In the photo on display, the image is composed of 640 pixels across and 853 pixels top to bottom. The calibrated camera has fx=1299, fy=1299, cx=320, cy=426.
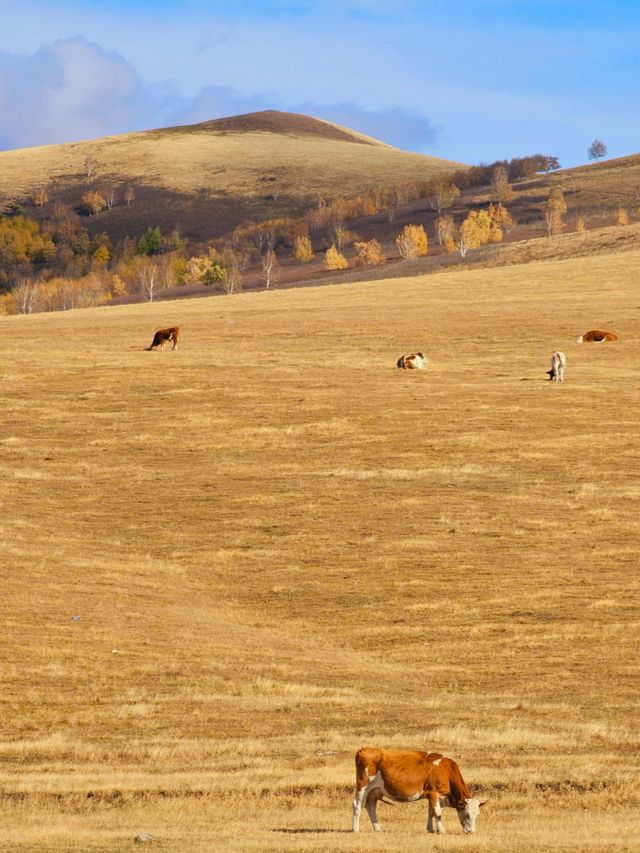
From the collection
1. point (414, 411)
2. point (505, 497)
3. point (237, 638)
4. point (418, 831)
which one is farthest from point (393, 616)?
point (414, 411)

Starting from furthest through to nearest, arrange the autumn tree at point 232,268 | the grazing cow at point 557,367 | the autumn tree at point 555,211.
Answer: the autumn tree at point 555,211
the autumn tree at point 232,268
the grazing cow at point 557,367

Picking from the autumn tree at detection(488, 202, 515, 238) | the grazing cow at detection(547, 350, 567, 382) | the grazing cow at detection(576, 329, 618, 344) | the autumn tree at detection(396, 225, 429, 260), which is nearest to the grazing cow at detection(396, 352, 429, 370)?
the grazing cow at detection(547, 350, 567, 382)

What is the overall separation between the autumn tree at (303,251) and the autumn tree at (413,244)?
18.0 m

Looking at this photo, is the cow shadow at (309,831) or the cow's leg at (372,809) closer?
the cow shadow at (309,831)

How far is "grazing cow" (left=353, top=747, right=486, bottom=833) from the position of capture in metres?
13.0

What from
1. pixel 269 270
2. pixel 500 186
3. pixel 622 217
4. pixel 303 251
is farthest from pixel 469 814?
pixel 500 186

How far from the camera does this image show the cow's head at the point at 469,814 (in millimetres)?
12992

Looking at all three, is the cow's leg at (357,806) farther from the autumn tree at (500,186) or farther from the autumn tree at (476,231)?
the autumn tree at (500,186)

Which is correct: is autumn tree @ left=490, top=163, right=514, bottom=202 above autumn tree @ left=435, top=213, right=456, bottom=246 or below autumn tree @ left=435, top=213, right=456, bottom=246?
above

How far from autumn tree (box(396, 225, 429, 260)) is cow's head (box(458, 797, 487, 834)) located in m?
127

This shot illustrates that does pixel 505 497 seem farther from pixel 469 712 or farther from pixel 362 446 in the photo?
pixel 469 712

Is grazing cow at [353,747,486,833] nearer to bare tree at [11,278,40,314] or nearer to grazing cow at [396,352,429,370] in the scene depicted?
grazing cow at [396,352,429,370]

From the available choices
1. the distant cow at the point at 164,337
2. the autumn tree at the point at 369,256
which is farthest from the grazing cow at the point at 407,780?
the autumn tree at the point at 369,256

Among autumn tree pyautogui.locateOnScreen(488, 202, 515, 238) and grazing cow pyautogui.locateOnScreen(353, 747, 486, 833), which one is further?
autumn tree pyautogui.locateOnScreen(488, 202, 515, 238)
